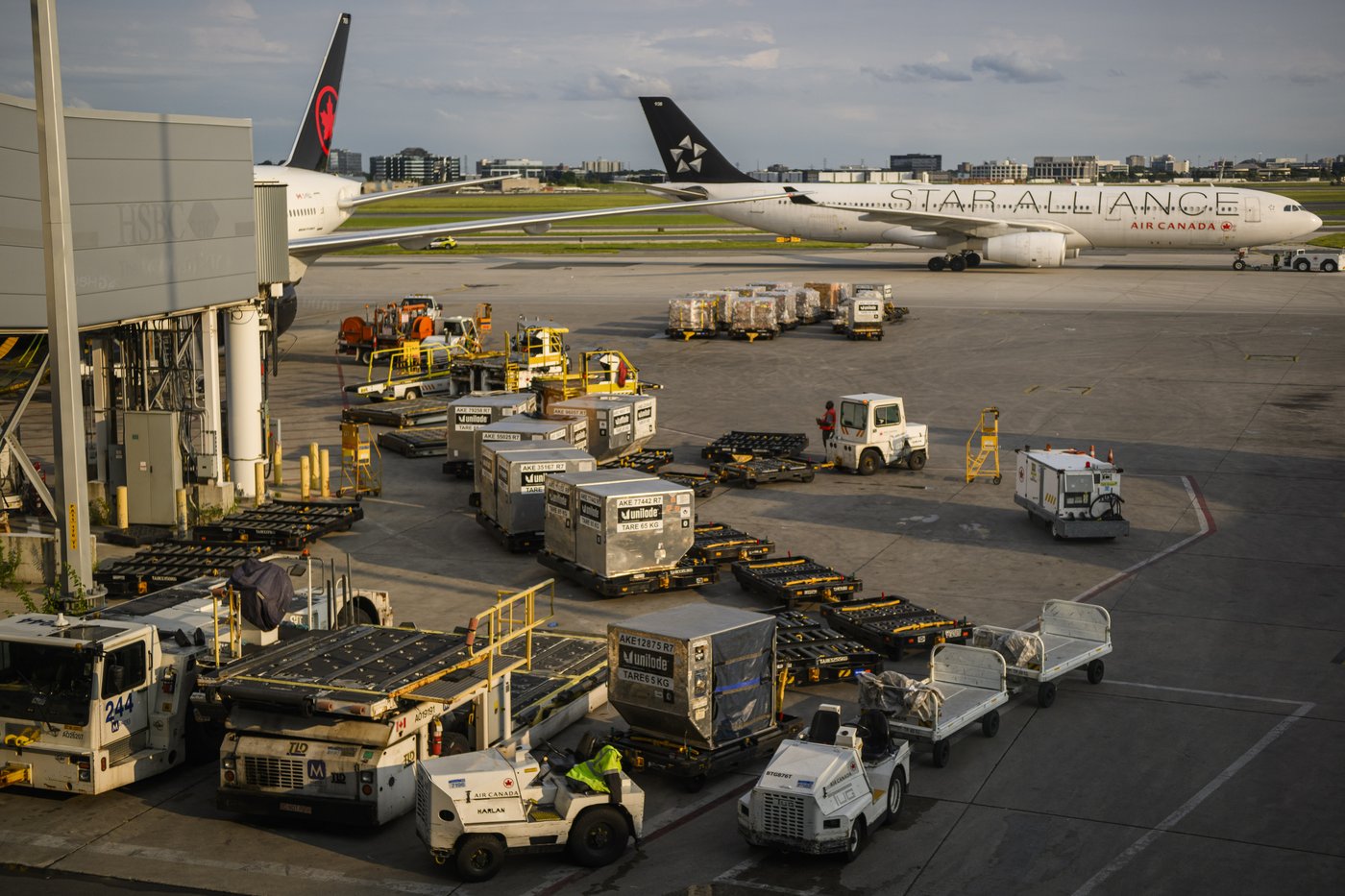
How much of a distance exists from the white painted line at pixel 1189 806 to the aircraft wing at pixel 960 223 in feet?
196

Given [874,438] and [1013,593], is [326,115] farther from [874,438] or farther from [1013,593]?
[1013,593]

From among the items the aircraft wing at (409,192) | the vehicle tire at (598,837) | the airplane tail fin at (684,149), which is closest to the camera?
the vehicle tire at (598,837)

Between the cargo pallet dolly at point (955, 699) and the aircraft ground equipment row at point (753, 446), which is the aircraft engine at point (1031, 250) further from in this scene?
the cargo pallet dolly at point (955, 699)

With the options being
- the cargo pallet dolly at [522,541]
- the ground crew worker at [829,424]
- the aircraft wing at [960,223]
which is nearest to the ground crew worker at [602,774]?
the cargo pallet dolly at [522,541]

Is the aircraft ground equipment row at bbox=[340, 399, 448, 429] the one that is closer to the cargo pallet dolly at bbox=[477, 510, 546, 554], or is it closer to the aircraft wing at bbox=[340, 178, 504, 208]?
the aircraft wing at bbox=[340, 178, 504, 208]

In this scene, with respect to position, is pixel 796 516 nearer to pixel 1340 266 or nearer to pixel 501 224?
pixel 501 224

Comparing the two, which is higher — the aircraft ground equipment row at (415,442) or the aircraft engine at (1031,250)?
the aircraft engine at (1031,250)

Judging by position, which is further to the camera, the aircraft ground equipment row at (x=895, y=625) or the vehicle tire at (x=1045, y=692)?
the aircraft ground equipment row at (x=895, y=625)

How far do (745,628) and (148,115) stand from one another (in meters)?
18.1

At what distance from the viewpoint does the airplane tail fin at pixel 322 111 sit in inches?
2340

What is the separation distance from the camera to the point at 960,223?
76875 mm

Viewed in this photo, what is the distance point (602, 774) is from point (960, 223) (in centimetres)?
6573

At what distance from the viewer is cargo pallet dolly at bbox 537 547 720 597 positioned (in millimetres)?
24656

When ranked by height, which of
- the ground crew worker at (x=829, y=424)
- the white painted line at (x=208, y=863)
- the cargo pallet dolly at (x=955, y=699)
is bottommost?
the white painted line at (x=208, y=863)
